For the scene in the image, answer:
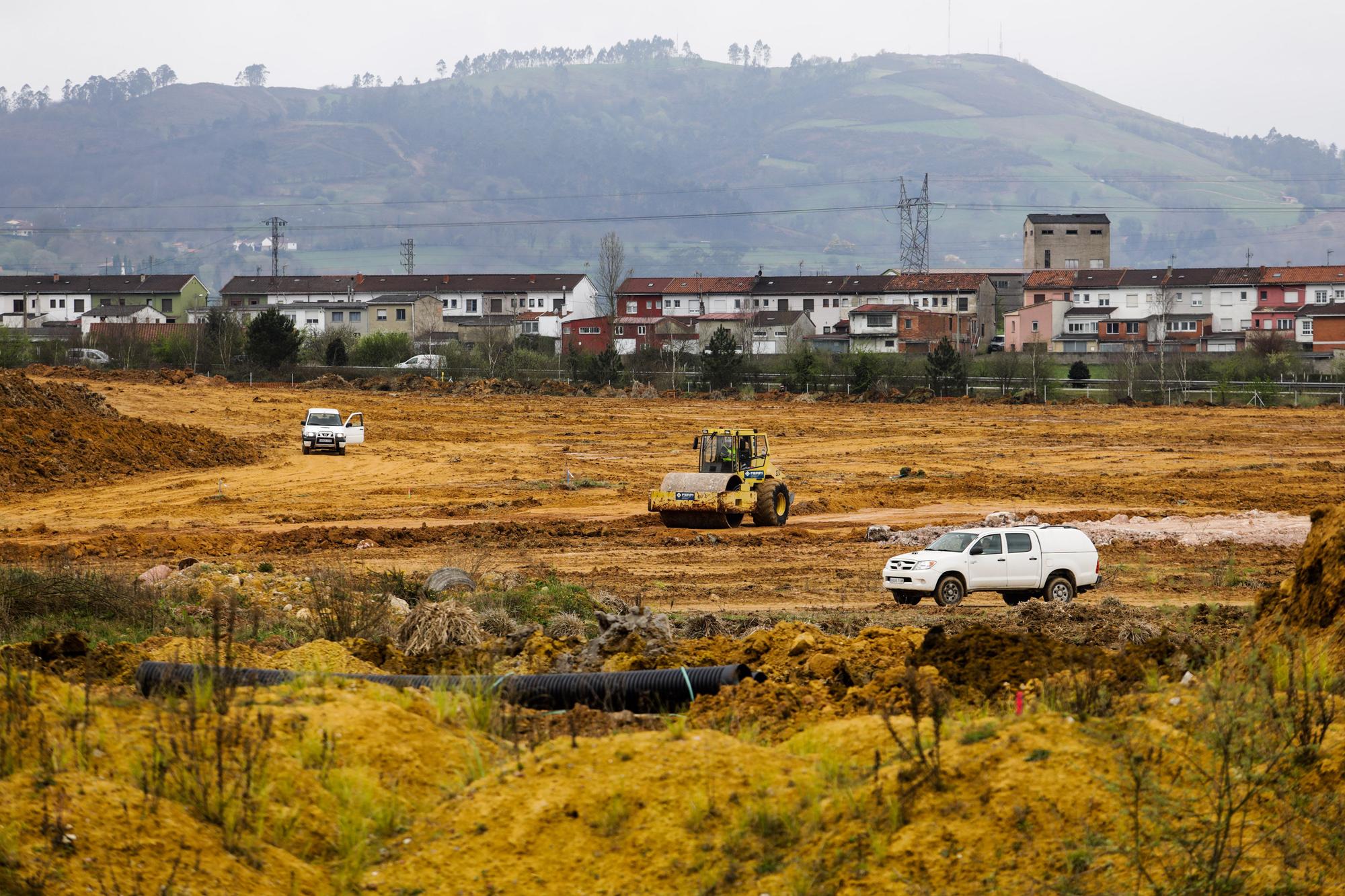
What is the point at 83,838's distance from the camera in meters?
6.89

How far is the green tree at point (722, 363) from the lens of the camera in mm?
76500

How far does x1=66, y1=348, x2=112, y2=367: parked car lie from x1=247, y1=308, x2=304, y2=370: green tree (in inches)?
379

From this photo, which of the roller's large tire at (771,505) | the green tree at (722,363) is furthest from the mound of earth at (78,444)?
the green tree at (722,363)

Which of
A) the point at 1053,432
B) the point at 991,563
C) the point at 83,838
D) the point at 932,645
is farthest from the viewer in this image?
the point at 1053,432

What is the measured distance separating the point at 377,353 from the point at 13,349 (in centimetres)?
2103

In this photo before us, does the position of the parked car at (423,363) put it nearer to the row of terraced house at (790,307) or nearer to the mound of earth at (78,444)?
the row of terraced house at (790,307)

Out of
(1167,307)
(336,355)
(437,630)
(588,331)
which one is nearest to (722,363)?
(336,355)

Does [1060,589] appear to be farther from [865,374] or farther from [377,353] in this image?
[377,353]

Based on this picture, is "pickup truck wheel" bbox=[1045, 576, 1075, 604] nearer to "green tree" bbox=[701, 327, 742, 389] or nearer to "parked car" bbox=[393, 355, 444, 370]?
"green tree" bbox=[701, 327, 742, 389]

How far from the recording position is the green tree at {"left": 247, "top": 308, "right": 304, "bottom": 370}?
79438 mm

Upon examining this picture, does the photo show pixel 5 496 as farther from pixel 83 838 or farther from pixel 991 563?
pixel 83 838

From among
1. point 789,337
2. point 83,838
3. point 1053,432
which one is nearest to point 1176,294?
point 789,337

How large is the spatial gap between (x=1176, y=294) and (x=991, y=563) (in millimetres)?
111310

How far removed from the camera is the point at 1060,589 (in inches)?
867
